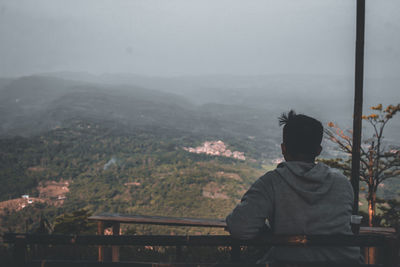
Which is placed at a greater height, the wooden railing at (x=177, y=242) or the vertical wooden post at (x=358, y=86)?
the vertical wooden post at (x=358, y=86)

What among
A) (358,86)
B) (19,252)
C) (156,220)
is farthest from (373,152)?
(19,252)

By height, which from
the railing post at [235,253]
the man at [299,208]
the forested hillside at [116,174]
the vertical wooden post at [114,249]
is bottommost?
the forested hillside at [116,174]

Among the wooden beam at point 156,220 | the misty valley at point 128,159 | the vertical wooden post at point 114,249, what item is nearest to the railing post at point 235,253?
the wooden beam at point 156,220

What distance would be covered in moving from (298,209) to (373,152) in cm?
667

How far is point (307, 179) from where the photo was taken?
3.71 feet

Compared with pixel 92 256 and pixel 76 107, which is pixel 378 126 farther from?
pixel 76 107

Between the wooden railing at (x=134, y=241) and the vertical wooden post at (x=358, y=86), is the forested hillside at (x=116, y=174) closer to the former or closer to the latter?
the vertical wooden post at (x=358, y=86)

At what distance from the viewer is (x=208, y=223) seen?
7.34 feet

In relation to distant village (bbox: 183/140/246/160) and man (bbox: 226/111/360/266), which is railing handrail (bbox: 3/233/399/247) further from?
distant village (bbox: 183/140/246/160)

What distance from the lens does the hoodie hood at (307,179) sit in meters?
1.11

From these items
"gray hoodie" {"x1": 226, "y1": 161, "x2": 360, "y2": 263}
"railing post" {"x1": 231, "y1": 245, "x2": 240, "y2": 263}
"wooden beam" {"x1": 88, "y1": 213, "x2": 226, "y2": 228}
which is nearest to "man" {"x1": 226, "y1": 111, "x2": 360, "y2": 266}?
"gray hoodie" {"x1": 226, "y1": 161, "x2": 360, "y2": 263}

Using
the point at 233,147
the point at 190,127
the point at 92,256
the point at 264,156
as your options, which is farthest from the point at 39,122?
the point at 92,256

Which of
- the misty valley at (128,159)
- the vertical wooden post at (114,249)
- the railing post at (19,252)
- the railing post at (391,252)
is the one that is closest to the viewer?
the railing post at (391,252)

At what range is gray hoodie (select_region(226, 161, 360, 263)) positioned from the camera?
1098 mm
